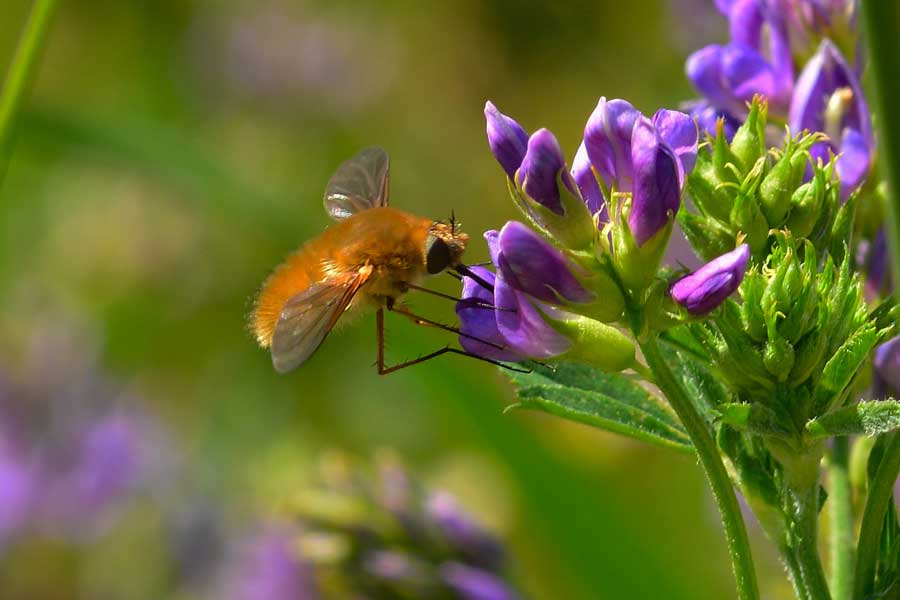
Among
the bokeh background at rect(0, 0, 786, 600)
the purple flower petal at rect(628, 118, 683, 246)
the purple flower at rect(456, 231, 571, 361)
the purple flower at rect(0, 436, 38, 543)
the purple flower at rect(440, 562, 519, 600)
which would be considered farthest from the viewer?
the purple flower at rect(0, 436, 38, 543)

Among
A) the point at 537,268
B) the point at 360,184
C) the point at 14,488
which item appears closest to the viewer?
the point at 537,268

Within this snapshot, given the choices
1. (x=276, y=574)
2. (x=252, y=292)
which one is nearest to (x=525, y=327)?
(x=276, y=574)

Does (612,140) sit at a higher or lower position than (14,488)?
higher

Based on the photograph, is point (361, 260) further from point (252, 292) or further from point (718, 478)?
point (252, 292)

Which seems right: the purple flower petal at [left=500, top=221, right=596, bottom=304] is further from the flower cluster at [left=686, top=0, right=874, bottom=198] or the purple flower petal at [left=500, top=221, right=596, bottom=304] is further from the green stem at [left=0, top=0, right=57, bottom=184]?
the green stem at [left=0, top=0, right=57, bottom=184]

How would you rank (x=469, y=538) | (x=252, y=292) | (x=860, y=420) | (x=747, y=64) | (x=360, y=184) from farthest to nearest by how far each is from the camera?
(x=252, y=292) → (x=469, y=538) → (x=360, y=184) → (x=747, y=64) → (x=860, y=420)

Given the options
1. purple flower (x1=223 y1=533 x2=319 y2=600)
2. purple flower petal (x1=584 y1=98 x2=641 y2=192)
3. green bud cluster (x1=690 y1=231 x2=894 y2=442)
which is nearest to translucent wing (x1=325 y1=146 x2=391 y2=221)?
purple flower petal (x1=584 y1=98 x2=641 y2=192)

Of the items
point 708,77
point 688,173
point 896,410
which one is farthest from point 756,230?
point 708,77
